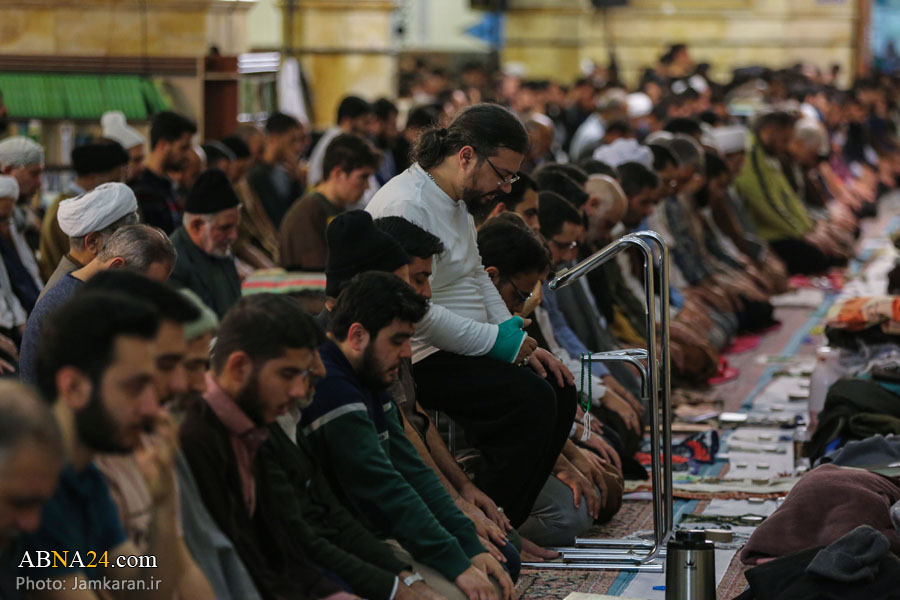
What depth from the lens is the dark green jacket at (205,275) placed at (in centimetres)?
577

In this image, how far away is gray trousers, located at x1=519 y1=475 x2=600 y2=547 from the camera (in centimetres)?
518

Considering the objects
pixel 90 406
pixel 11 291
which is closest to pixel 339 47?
pixel 11 291

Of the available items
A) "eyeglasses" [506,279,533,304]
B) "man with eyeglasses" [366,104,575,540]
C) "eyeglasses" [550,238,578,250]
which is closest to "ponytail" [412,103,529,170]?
"man with eyeglasses" [366,104,575,540]

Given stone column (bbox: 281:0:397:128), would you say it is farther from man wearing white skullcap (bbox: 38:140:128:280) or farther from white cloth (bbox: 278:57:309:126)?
man wearing white skullcap (bbox: 38:140:128:280)

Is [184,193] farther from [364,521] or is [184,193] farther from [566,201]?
[364,521]

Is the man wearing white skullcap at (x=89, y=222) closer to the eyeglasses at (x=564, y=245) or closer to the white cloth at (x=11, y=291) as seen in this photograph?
the white cloth at (x=11, y=291)

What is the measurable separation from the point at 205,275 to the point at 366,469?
80.8 inches

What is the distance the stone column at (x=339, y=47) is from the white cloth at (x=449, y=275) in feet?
33.1

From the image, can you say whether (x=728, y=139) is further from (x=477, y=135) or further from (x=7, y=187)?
(x=477, y=135)

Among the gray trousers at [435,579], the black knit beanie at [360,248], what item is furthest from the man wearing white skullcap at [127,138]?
the gray trousers at [435,579]

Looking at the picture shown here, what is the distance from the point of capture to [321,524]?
3.77 m

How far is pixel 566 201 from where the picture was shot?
6195 mm

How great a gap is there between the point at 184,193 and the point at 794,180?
6.90 m

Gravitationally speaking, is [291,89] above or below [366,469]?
above
